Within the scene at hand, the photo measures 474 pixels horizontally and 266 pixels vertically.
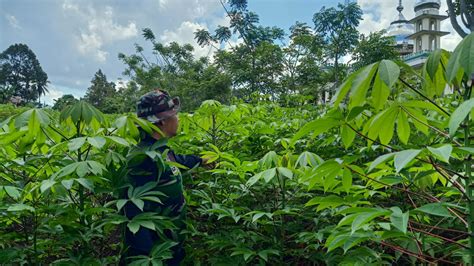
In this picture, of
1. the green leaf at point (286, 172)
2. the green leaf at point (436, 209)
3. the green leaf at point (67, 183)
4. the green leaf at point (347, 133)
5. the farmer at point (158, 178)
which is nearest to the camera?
the green leaf at point (436, 209)

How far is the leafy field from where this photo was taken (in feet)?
3.15

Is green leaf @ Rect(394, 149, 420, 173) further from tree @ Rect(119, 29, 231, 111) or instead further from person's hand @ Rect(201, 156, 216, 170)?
tree @ Rect(119, 29, 231, 111)

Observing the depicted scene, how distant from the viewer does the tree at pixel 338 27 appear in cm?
882

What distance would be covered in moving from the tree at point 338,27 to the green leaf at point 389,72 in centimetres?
811

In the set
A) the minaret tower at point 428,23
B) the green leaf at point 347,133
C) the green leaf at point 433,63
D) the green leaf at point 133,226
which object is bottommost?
the green leaf at point 133,226

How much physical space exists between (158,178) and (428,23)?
28.5 m

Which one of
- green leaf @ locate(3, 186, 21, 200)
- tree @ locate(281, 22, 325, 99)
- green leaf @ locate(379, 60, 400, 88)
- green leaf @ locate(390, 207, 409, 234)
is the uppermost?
tree @ locate(281, 22, 325, 99)

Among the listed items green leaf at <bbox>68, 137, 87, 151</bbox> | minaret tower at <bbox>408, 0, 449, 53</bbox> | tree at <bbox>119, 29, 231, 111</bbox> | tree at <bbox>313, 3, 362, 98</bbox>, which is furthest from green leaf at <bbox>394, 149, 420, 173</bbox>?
minaret tower at <bbox>408, 0, 449, 53</bbox>

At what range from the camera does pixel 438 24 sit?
25766mm

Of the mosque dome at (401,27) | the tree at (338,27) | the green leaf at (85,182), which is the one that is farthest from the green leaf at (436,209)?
the mosque dome at (401,27)

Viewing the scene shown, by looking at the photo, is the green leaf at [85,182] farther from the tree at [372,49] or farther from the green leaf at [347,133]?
the tree at [372,49]

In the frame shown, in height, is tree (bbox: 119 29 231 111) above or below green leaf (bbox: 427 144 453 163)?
above

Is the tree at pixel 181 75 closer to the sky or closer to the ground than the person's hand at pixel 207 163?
closer to the sky

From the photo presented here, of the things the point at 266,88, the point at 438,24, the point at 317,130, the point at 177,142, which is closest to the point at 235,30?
the point at 266,88
